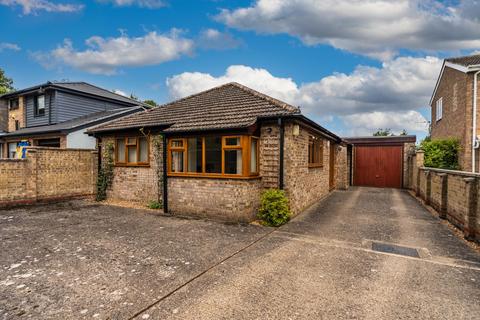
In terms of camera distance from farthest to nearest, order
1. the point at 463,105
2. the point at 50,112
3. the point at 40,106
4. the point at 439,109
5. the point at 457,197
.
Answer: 1. the point at 439,109
2. the point at 40,106
3. the point at 50,112
4. the point at 463,105
5. the point at 457,197

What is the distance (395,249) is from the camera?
17.8ft

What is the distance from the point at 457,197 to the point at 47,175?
14974mm

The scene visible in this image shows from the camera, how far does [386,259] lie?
4.85 m

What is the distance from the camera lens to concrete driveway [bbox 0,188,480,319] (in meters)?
3.20

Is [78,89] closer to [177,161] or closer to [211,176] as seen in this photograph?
[177,161]

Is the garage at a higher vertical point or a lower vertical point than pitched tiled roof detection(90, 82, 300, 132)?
lower

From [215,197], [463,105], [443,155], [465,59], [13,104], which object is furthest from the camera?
[13,104]

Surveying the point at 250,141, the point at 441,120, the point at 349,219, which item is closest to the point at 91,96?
the point at 250,141

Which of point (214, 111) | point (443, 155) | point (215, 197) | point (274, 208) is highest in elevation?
point (214, 111)

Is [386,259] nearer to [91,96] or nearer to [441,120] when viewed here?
[441,120]

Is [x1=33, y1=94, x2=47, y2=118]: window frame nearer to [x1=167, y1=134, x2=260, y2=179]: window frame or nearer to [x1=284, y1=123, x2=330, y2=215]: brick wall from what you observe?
[x1=167, y1=134, x2=260, y2=179]: window frame

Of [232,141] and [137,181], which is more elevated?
[232,141]

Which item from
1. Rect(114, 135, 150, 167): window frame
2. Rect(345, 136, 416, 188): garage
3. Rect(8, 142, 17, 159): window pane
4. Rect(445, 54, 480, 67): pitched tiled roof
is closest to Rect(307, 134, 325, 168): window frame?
Rect(114, 135, 150, 167): window frame

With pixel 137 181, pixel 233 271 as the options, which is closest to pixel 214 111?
pixel 137 181
